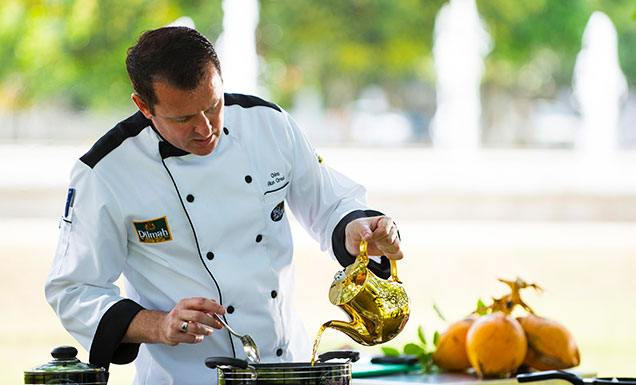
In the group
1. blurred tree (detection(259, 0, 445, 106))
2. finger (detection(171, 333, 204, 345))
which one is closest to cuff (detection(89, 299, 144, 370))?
finger (detection(171, 333, 204, 345))

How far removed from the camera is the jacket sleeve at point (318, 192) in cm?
300

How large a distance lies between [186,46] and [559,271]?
29.2ft

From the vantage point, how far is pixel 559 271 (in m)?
11.1

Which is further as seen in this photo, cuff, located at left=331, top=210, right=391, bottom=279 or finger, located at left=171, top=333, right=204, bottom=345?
cuff, located at left=331, top=210, right=391, bottom=279

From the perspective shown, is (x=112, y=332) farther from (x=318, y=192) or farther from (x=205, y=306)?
(x=318, y=192)

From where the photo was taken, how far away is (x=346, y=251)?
2877 mm

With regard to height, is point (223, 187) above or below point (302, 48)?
below

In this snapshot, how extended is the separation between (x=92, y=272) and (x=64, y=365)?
1.79 ft

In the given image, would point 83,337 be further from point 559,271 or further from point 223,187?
point 559,271

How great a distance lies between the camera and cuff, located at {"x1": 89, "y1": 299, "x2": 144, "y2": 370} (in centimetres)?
263

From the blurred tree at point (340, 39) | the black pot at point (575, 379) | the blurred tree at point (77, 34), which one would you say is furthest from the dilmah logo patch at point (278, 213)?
the blurred tree at point (340, 39)

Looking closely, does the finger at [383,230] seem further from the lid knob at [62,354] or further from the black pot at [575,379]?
the lid knob at [62,354]

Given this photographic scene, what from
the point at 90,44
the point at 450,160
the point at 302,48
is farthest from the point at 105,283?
the point at 302,48

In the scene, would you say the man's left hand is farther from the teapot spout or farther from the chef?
the teapot spout
